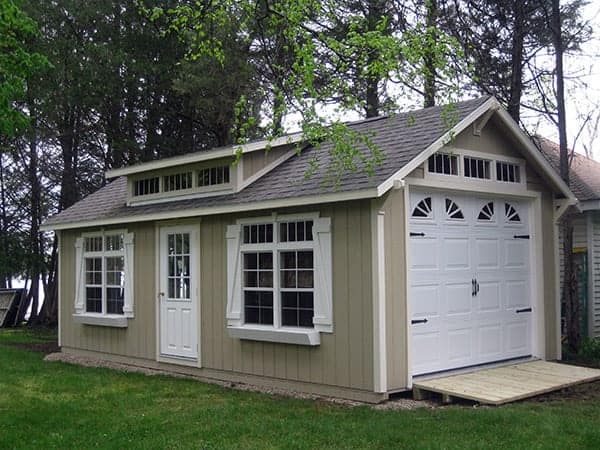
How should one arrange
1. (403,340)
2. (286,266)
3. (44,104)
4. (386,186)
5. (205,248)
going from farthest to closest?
1. (44,104)
2. (205,248)
3. (286,266)
4. (403,340)
5. (386,186)

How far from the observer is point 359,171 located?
8.40 metres

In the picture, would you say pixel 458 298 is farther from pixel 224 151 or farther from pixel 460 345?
pixel 224 151

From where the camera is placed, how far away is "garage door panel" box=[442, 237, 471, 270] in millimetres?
9031

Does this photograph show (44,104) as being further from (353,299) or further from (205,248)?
(353,299)

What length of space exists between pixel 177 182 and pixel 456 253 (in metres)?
4.35

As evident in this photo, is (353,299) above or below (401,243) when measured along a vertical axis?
below

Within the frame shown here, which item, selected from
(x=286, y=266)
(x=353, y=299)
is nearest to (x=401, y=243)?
(x=353, y=299)

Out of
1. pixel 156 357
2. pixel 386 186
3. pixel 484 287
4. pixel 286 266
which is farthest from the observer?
pixel 156 357

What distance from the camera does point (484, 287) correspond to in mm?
9562

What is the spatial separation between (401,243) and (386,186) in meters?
0.91

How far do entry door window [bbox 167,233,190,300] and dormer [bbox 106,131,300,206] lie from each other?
2.05ft

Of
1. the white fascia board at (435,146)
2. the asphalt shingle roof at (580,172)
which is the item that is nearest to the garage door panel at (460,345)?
the white fascia board at (435,146)

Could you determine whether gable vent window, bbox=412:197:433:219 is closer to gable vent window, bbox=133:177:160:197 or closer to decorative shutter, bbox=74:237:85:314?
gable vent window, bbox=133:177:160:197

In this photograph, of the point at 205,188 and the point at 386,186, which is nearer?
the point at 386,186
